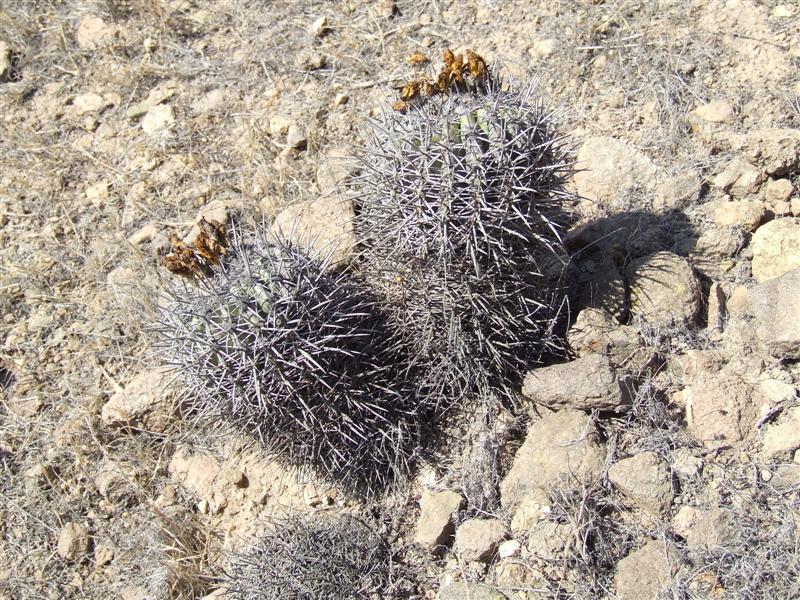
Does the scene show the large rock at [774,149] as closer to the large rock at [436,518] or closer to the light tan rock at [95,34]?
the large rock at [436,518]

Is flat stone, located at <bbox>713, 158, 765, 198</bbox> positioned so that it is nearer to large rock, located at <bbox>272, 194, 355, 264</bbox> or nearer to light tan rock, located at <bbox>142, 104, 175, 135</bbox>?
large rock, located at <bbox>272, 194, 355, 264</bbox>

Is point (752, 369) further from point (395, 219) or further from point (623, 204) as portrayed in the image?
point (395, 219)

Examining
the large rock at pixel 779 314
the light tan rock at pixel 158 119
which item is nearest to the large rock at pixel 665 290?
the large rock at pixel 779 314

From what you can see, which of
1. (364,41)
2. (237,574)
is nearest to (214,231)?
(237,574)

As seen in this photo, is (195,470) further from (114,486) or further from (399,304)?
(399,304)

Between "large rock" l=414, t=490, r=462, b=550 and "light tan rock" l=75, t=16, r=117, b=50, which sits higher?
"light tan rock" l=75, t=16, r=117, b=50

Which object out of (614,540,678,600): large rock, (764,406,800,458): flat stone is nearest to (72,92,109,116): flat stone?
(614,540,678,600): large rock

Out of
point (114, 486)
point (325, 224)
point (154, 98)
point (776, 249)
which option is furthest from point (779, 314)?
point (154, 98)
